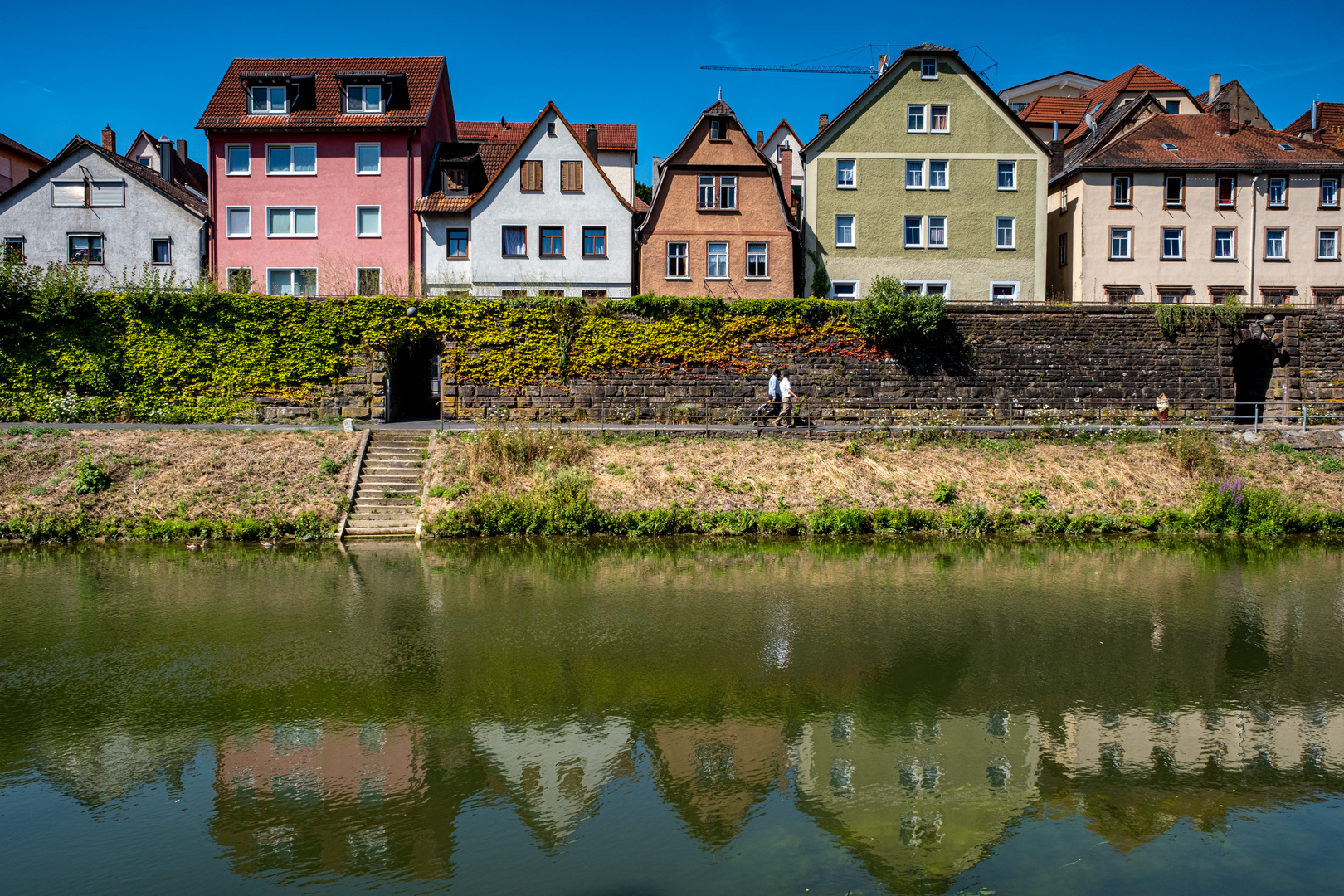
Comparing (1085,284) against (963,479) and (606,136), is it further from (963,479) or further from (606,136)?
(606,136)

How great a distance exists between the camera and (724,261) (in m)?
35.3

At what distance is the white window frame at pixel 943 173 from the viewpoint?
118ft

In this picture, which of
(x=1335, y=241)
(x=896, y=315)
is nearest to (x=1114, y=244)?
(x=1335, y=241)

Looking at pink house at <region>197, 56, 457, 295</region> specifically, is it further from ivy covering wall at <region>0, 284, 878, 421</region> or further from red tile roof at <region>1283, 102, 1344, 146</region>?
red tile roof at <region>1283, 102, 1344, 146</region>

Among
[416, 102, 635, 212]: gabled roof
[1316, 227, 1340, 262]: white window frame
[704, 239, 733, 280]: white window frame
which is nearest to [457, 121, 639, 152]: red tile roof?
[416, 102, 635, 212]: gabled roof

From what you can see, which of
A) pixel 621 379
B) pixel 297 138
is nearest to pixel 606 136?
pixel 297 138

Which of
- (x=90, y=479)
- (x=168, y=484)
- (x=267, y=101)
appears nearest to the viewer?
(x=90, y=479)

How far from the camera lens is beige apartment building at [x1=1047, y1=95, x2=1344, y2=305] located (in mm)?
36438

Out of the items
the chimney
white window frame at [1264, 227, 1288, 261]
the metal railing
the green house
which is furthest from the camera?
the chimney

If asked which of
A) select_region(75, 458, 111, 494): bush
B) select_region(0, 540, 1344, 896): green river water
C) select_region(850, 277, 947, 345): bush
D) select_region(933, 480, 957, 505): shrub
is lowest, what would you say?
select_region(0, 540, 1344, 896): green river water

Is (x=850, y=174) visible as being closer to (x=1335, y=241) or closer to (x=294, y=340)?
(x=1335, y=241)

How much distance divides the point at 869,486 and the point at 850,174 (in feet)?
58.9

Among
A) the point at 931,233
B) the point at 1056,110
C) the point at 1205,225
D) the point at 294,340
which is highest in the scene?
the point at 1056,110

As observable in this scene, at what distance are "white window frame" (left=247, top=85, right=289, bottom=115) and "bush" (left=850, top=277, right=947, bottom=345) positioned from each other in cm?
2442
